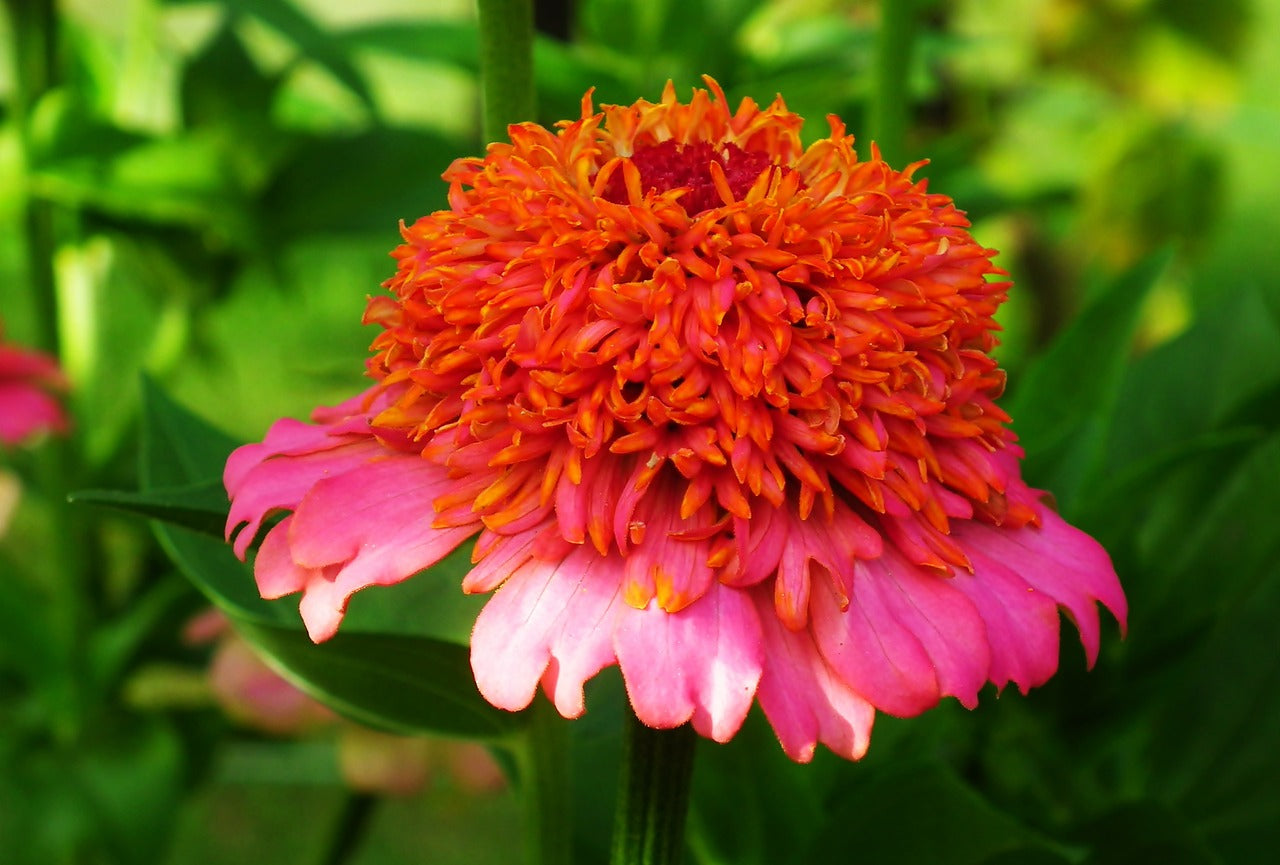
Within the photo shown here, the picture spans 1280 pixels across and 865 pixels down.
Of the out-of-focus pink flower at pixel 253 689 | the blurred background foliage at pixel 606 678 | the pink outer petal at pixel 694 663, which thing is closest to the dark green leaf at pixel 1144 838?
the blurred background foliage at pixel 606 678

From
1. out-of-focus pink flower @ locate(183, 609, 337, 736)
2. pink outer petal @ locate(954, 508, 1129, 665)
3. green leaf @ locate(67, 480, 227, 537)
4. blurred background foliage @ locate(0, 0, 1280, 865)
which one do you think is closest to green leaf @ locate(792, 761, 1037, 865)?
blurred background foliage @ locate(0, 0, 1280, 865)

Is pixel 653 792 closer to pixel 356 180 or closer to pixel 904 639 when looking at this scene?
pixel 904 639

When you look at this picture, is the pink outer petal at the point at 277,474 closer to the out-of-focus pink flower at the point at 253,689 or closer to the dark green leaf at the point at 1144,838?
the dark green leaf at the point at 1144,838

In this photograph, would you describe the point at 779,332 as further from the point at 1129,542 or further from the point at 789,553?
the point at 1129,542

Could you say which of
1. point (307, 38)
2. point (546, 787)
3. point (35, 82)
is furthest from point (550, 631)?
point (35, 82)

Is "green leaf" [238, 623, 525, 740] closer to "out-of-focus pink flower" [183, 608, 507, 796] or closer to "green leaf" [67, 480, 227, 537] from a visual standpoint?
"green leaf" [67, 480, 227, 537]

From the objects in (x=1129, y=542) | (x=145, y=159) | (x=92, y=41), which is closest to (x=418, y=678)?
(x=1129, y=542)
